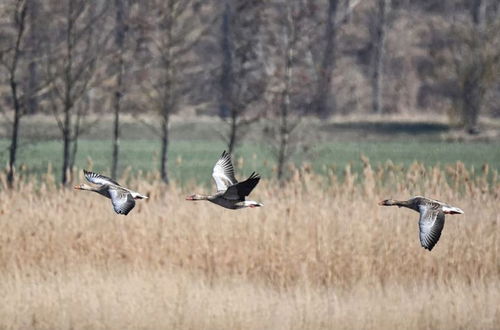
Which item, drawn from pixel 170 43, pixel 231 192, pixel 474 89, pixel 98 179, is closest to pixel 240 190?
pixel 231 192

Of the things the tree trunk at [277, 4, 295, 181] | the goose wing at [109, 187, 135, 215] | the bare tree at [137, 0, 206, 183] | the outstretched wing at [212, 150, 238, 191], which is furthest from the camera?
the bare tree at [137, 0, 206, 183]

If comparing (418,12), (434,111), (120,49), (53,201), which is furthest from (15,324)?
(418,12)

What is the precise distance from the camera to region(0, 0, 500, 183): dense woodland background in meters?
28.3

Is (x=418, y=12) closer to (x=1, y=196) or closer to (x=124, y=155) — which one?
(x=124, y=155)

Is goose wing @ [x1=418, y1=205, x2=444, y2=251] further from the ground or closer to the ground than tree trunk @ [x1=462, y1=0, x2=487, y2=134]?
closer to the ground

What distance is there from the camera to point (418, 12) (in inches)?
3728

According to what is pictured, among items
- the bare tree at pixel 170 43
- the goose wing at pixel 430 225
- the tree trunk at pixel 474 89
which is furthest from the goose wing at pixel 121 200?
the tree trunk at pixel 474 89

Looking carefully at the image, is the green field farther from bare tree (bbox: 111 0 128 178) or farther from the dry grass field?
the dry grass field

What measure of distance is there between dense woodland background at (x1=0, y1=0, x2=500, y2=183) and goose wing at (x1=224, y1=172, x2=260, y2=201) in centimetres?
1284

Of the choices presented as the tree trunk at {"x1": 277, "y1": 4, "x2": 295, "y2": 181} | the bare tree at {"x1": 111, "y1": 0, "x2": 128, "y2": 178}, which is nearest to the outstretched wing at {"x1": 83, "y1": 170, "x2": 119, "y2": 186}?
the tree trunk at {"x1": 277, "y1": 4, "x2": 295, "y2": 181}

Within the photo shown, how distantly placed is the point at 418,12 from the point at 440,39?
9.70 m

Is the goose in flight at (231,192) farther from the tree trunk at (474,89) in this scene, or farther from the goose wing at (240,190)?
the tree trunk at (474,89)

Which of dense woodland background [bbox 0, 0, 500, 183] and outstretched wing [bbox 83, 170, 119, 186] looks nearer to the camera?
outstretched wing [bbox 83, 170, 119, 186]

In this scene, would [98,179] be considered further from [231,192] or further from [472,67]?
[472,67]
